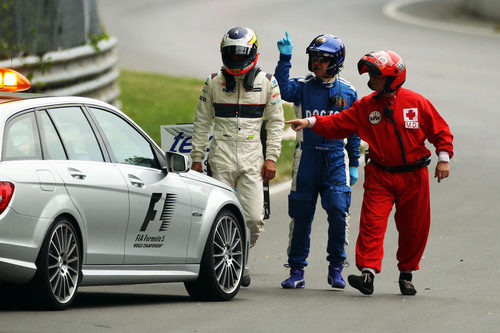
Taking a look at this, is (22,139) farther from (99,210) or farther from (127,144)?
(127,144)

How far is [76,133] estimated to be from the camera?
851 centimetres

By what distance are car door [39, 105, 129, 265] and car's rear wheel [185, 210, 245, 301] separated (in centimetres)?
94

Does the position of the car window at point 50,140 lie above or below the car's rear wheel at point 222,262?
above

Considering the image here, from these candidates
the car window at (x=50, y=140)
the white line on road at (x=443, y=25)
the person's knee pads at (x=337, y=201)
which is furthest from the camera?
the white line on road at (x=443, y=25)

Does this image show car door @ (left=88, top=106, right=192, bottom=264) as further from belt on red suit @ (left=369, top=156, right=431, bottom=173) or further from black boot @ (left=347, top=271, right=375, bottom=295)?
belt on red suit @ (left=369, top=156, right=431, bottom=173)

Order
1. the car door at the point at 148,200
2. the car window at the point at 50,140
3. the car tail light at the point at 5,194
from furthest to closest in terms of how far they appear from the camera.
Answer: the car door at the point at 148,200 → the car window at the point at 50,140 → the car tail light at the point at 5,194

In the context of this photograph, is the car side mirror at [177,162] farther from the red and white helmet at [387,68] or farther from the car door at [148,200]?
the red and white helmet at [387,68]

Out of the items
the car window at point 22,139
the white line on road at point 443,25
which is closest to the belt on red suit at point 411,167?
the car window at point 22,139

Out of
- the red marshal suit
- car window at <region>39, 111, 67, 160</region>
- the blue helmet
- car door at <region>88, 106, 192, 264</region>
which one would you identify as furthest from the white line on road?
car window at <region>39, 111, 67, 160</region>

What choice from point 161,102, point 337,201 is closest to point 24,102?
point 337,201

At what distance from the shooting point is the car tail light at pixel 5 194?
24.5 ft

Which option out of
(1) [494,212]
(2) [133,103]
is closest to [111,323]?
(1) [494,212]

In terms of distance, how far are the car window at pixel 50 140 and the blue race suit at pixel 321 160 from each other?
270 cm

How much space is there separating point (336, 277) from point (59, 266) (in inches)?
124
